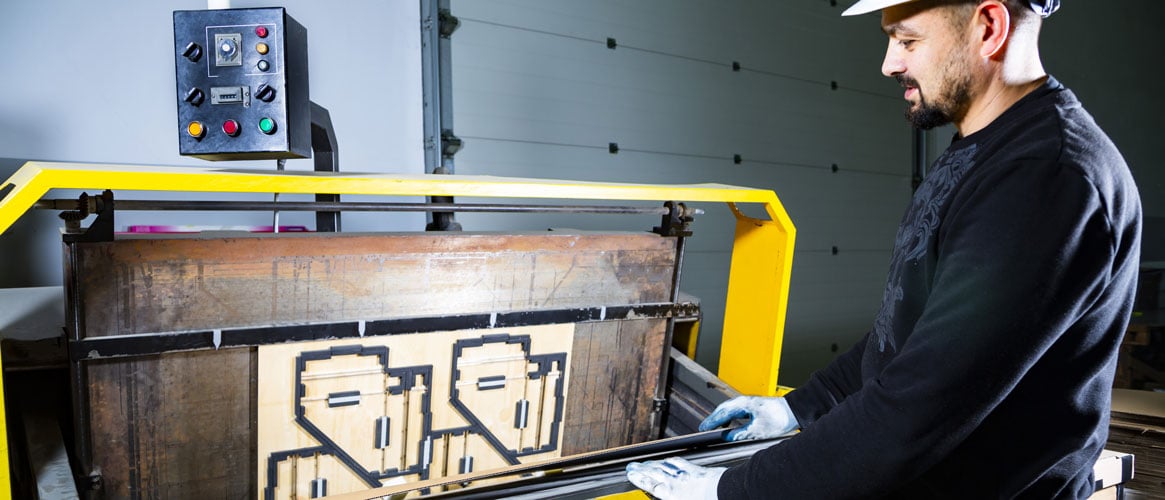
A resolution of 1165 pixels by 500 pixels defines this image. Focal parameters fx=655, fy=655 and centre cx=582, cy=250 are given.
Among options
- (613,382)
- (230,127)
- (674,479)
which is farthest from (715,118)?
(674,479)

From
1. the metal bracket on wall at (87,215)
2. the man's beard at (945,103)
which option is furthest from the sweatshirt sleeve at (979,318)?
the metal bracket on wall at (87,215)

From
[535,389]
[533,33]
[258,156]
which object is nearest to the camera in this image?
[258,156]

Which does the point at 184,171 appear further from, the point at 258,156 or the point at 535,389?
the point at 535,389

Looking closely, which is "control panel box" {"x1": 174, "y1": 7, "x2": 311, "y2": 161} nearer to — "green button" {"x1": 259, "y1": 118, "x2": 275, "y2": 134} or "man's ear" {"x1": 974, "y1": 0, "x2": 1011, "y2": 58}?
"green button" {"x1": 259, "y1": 118, "x2": 275, "y2": 134}

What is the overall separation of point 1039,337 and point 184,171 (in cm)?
150

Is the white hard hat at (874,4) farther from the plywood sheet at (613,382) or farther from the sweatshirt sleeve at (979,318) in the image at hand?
the plywood sheet at (613,382)

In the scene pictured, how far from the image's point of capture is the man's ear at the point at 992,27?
101cm

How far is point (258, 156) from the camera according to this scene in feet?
5.32

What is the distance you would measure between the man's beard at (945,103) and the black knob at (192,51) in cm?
154

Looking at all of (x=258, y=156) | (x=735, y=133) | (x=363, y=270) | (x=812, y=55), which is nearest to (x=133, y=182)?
(x=258, y=156)

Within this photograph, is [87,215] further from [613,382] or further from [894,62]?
[894,62]

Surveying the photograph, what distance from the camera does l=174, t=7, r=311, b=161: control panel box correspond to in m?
1.55

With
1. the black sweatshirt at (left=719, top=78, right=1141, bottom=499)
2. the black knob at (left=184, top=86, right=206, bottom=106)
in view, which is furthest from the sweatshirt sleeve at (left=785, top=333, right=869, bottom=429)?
the black knob at (left=184, top=86, right=206, bottom=106)

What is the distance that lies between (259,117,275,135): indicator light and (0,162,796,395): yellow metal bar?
0.16 m
